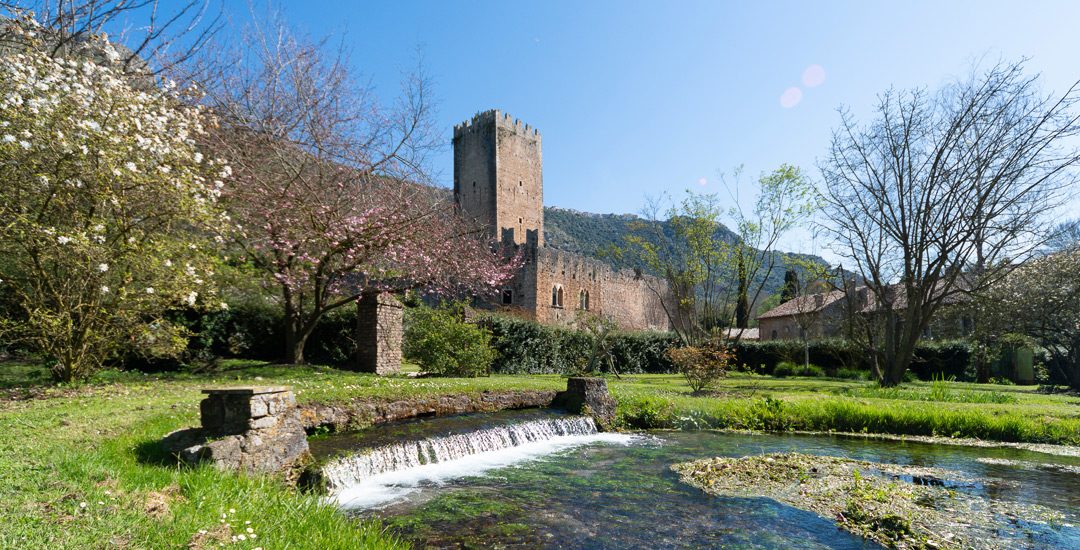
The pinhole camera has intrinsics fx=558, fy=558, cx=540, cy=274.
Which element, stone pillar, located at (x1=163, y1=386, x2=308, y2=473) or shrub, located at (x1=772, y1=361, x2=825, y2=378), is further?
shrub, located at (x1=772, y1=361, x2=825, y2=378)

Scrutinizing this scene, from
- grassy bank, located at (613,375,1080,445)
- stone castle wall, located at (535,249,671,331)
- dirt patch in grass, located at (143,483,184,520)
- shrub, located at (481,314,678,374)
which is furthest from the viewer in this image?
stone castle wall, located at (535,249,671,331)

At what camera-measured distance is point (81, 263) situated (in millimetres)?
7246

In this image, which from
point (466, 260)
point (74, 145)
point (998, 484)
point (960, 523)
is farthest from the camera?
point (466, 260)

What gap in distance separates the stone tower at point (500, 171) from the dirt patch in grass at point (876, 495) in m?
31.5

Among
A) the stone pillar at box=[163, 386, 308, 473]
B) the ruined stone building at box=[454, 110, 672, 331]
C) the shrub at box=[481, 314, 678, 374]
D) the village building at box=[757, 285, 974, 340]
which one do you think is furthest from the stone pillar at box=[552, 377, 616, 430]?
the ruined stone building at box=[454, 110, 672, 331]

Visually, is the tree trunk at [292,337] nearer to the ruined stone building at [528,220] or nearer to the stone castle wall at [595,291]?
the stone castle wall at [595,291]

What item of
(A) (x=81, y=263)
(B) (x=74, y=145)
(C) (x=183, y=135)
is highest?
(C) (x=183, y=135)

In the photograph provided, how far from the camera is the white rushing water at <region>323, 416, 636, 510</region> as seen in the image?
4.93m

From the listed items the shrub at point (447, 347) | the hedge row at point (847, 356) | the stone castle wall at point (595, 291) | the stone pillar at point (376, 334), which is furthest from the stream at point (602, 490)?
the stone castle wall at point (595, 291)

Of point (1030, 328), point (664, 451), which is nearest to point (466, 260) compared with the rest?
point (664, 451)

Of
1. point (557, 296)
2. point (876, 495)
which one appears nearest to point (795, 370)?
point (557, 296)

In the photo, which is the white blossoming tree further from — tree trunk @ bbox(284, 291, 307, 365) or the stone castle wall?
the stone castle wall

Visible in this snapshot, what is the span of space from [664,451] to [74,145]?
7.94 m

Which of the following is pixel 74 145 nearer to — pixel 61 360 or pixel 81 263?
pixel 81 263
